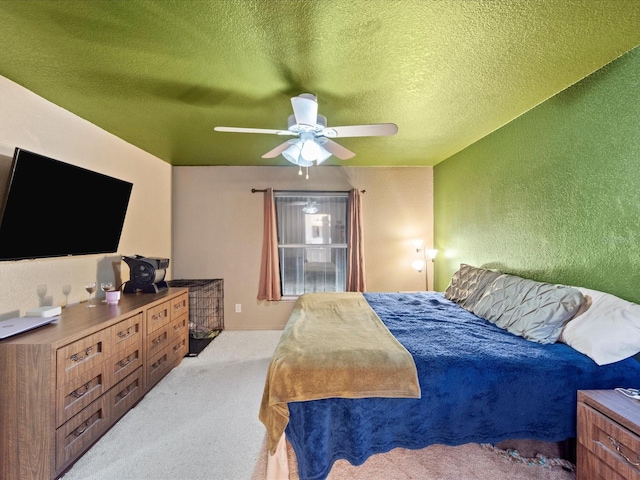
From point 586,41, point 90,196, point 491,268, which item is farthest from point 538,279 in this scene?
point 90,196

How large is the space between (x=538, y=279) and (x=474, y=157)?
1.56 metres

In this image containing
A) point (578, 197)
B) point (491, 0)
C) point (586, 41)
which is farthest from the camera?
point (578, 197)

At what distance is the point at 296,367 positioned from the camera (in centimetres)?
151

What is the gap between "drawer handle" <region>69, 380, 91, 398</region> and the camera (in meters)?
1.74

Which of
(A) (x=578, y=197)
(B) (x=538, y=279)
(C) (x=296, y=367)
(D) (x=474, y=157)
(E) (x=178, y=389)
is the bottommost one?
(E) (x=178, y=389)

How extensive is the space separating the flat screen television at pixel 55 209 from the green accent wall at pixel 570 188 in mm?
3600

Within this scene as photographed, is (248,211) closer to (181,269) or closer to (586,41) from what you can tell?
(181,269)

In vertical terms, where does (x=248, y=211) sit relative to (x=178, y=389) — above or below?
above

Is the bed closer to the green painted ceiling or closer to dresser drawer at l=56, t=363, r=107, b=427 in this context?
dresser drawer at l=56, t=363, r=107, b=427

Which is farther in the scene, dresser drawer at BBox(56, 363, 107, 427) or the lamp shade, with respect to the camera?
the lamp shade

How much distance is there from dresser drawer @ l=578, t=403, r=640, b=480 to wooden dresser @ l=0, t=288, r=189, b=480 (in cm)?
269

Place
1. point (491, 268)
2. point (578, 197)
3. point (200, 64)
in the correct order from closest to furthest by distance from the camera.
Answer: point (200, 64) → point (578, 197) → point (491, 268)

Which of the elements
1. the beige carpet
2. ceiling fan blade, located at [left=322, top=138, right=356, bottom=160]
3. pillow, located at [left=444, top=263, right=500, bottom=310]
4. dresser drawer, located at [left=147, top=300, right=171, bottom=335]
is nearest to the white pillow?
the beige carpet

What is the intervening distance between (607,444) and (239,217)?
159 inches
